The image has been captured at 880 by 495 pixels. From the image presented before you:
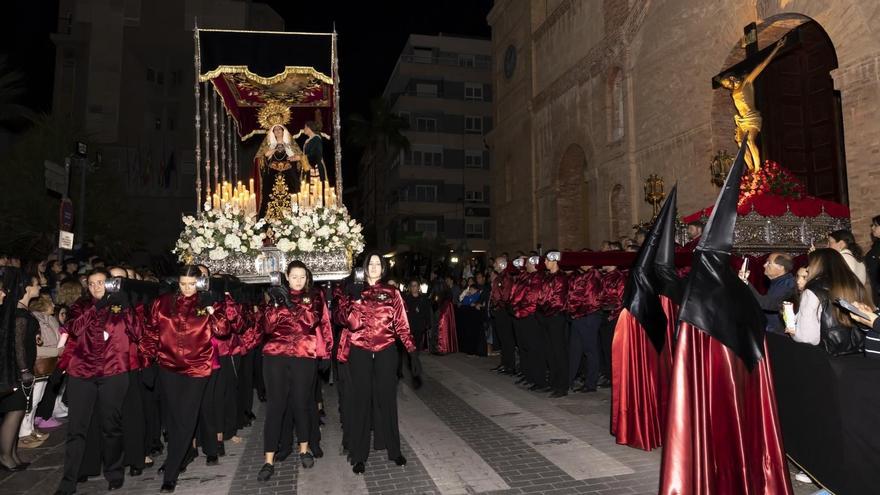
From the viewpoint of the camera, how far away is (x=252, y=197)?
10789 millimetres

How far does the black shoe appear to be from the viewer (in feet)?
18.0

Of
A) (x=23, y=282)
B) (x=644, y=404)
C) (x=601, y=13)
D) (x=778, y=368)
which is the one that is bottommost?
(x=644, y=404)

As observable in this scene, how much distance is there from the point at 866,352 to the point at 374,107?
147 ft

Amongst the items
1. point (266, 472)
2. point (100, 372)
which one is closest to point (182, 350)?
point (100, 372)

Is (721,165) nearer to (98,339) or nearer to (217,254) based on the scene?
(217,254)

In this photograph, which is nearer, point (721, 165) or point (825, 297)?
point (825, 297)

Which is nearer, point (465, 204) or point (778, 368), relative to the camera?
point (778, 368)

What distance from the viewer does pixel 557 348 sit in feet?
31.1

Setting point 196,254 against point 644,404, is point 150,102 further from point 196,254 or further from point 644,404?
point 644,404

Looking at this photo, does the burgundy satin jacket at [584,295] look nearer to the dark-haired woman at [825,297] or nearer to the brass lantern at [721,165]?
the dark-haired woman at [825,297]

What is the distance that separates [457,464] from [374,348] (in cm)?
147

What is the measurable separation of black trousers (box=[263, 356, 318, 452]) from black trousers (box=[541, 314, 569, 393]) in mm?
4713

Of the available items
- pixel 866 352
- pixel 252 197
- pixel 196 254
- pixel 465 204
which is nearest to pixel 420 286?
pixel 252 197

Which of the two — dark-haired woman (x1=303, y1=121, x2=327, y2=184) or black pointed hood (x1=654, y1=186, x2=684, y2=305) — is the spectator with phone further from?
dark-haired woman (x1=303, y1=121, x2=327, y2=184)
